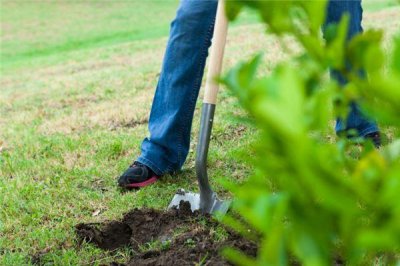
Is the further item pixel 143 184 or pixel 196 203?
pixel 143 184

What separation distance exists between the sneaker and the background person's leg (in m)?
0.05

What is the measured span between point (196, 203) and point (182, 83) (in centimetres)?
75

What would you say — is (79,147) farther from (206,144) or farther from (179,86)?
(206,144)

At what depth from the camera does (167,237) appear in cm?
255

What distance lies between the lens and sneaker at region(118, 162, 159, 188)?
331 centimetres

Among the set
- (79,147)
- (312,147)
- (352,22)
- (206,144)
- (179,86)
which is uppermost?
(312,147)

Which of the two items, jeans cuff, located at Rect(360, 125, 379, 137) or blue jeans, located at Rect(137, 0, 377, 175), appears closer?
blue jeans, located at Rect(137, 0, 377, 175)

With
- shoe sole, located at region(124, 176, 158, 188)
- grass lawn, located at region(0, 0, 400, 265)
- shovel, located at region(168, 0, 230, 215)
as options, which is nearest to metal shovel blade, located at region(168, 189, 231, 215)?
shovel, located at region(168, 0, 230, 215)

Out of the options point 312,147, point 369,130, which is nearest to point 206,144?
point 369,130

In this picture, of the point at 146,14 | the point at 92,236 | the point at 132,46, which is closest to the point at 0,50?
the point at 132,46

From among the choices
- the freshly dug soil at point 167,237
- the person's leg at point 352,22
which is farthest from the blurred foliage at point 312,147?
the person's leg at point 352,22

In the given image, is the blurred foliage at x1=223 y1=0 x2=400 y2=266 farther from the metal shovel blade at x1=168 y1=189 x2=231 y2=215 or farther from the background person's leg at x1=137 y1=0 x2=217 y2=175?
the background person's leg at x1=137 y1=0 x2=217 y2=175

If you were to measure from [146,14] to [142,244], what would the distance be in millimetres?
26014

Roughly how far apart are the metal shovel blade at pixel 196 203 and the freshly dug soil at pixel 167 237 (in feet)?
0.22
